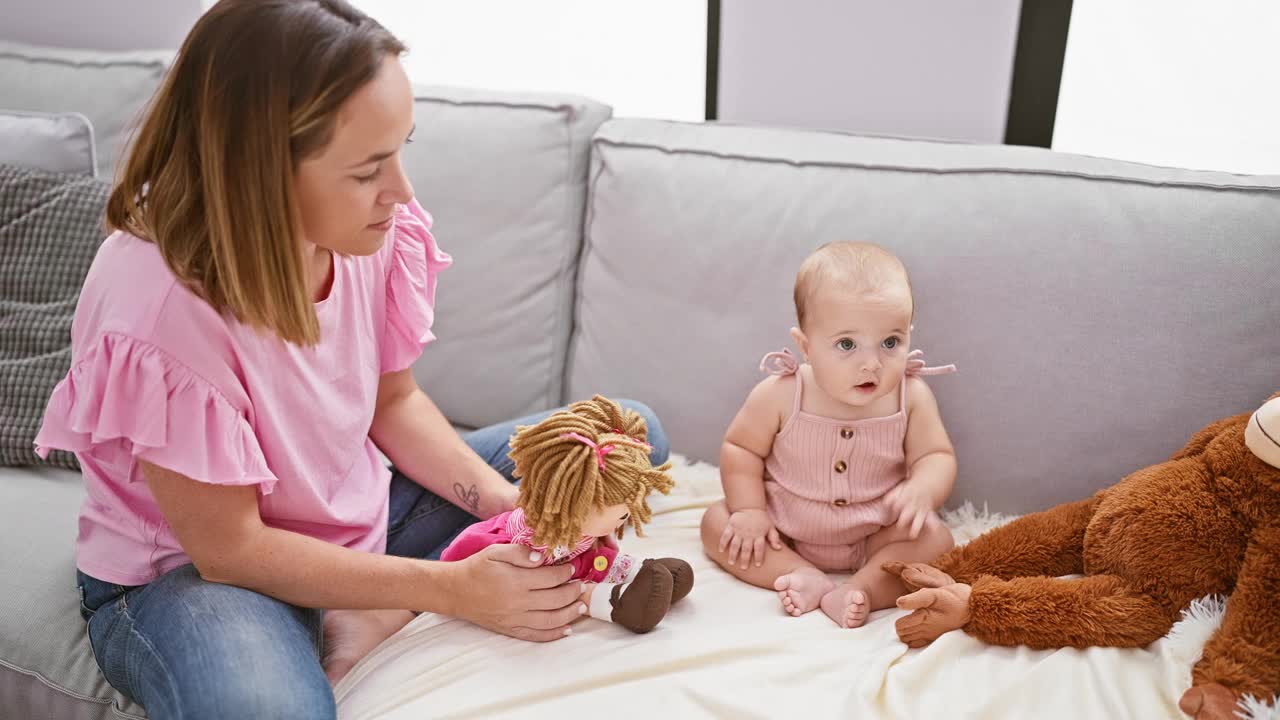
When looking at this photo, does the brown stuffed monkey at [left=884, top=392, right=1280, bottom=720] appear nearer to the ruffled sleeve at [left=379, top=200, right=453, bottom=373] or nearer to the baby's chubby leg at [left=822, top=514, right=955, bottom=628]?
the baby's chubby leg at [left=822, top=514, right=955, bottom=628]

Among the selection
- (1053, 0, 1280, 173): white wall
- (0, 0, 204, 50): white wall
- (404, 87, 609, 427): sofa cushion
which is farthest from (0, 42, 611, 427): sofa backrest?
(1053, 0, 1280, 173): white wall

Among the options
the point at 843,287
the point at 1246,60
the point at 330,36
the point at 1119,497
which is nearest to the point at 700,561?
the point at 843,287

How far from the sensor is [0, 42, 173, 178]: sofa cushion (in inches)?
71.1

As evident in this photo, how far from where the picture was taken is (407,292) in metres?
1.25

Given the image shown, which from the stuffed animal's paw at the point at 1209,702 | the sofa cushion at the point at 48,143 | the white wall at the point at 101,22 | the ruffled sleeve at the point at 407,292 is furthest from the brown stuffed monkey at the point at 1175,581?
the white wall at the point at 101,22

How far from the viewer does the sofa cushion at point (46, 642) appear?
3.73 ft

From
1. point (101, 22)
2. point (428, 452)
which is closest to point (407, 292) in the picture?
point (428, 452)

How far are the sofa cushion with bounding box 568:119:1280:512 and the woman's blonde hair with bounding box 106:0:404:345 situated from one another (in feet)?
2.03

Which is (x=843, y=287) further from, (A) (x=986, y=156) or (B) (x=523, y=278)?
(B) (x=523, y=278)

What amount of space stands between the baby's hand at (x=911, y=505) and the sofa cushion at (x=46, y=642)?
3.06 feet

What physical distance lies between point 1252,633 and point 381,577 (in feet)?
2.96

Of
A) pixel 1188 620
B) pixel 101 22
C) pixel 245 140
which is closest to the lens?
pixel 245 140

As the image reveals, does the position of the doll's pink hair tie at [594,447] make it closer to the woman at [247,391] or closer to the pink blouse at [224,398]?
the woman at [247,391]

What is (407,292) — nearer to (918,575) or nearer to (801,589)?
(801,589)
